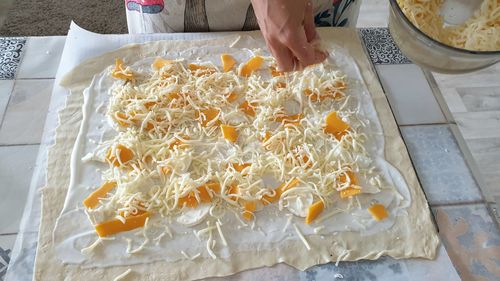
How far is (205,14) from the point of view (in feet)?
3.75

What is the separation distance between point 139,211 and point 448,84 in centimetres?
151

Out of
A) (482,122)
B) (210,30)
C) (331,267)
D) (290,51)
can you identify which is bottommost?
(482,122)

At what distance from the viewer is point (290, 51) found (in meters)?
0.86

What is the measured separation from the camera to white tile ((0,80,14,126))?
3.36 ft

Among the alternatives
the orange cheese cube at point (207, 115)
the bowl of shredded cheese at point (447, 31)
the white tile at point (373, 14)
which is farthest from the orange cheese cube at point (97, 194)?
the white tile at point (373, 14)

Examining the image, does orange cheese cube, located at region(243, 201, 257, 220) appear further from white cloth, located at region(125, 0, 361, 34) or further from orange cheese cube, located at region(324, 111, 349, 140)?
white cloth, located at region(125, 0, 361, 34)

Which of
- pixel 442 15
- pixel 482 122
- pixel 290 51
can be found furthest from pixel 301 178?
pixel 482 122

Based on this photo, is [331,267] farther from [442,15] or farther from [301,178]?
[442,15]

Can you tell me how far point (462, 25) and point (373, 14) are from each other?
58.2 inches

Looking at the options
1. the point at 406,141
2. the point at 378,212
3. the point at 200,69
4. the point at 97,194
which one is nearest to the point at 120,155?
the point at 97,194

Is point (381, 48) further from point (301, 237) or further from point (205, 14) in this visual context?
point (301, 237)

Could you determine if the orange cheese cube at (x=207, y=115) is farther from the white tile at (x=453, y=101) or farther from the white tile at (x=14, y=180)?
the white tile at (x=453, y=101)

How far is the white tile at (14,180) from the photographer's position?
0.85 m

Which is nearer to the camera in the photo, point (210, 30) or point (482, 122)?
point (210, 30)
